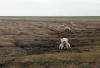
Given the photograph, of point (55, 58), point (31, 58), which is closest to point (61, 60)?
point (55, 58)

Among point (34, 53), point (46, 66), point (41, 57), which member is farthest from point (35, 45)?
point (46, 66)

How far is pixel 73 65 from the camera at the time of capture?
34.6 m

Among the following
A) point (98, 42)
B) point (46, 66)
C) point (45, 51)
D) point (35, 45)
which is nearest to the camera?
point (46, 66)

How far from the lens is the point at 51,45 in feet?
165

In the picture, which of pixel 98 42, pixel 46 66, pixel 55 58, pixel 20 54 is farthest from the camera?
pixel 98 42

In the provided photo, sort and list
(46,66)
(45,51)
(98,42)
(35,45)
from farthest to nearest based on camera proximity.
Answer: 1. (98,42)
2. (35,45)
3. (45,51)
4. (46,66)

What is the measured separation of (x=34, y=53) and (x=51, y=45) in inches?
330

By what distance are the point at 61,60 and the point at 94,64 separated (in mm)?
4997

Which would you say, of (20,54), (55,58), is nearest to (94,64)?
(55,58)

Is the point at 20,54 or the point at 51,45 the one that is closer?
the point at 20,54

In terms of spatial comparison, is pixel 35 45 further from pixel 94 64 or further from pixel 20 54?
pixel 94 64

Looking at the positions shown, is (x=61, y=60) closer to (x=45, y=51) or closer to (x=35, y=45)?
(x=45, y=51)

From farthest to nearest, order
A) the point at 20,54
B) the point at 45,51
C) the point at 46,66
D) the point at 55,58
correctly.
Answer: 1. the point at 45,51
2. the point at 20,54
3. the point at 55,58
4. the point at 46,66

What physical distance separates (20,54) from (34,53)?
8.26ft
